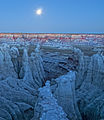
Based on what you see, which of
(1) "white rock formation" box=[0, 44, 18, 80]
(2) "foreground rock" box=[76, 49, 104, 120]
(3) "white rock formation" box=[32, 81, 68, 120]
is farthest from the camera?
(1) "white rock formation" box=[0, 44, 18, 80]

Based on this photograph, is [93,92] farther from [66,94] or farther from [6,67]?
[6,67]

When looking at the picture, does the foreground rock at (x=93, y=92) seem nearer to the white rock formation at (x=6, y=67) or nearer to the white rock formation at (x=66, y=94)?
the white rock formation at (x=66, y=94)

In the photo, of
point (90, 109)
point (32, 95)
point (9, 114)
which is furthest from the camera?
point (32, 95)

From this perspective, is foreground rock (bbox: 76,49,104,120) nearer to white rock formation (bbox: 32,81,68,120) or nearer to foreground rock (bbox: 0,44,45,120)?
foreground rock (bbox: 0,44,45,120)

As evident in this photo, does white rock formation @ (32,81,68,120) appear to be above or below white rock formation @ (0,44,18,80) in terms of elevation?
below

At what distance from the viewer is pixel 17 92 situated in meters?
5.20

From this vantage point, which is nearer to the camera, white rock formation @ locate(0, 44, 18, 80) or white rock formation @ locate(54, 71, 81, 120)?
white rock formation @ locate(54, 71, 81, 120)

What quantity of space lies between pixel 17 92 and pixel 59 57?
25.8ft

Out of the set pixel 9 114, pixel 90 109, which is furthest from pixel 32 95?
pixel 90 109

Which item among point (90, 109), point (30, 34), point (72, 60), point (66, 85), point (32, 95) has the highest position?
point (30, 34)

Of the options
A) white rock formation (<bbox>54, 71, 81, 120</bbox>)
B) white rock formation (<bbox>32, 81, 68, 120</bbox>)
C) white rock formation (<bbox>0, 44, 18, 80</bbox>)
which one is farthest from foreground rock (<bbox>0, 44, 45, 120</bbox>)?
white rock formation (<bbox>0, 44, 18, 80</bbox>)

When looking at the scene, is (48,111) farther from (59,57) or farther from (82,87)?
(59,57)

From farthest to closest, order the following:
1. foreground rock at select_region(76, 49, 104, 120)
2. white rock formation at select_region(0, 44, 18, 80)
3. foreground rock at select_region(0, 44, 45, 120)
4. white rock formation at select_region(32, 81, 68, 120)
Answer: white rock formation at select_region(0, 44, 18, 80), foreground rock at select_region(76, 49, 104, 120), foreground rock at select_region(0, 44, 45, 120), white rock formation at select_region(32, 81, 68, 120)

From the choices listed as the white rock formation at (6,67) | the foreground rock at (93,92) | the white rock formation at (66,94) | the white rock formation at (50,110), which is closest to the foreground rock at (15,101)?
the white rock formation at (66,94)
